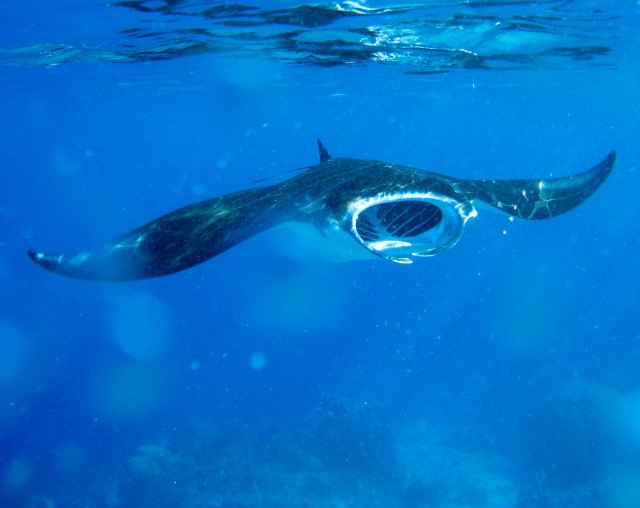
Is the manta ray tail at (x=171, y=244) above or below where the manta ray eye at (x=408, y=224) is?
above

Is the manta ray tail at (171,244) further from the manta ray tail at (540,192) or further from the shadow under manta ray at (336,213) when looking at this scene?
the manta ray tail at (540,192)

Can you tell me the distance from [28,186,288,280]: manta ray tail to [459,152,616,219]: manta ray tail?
8.33 ft

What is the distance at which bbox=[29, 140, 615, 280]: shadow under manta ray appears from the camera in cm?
404

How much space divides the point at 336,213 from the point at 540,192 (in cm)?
329

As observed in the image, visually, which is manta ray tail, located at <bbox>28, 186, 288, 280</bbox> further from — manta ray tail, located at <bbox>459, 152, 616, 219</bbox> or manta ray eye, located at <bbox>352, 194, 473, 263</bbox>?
manta ray tail, located at <bbox>459, 152, 616, 219</bbox>

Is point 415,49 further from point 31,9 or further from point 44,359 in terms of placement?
point 44,359

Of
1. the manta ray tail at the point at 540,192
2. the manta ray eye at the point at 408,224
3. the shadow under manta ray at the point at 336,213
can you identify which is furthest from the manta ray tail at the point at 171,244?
the manta ray tail at the point at 540,192

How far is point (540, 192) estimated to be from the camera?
21.2 ft

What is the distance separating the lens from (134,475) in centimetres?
1653

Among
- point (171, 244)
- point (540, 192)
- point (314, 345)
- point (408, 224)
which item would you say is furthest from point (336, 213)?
point (314, 345)

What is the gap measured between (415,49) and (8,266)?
70421mm

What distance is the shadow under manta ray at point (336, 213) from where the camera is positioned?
13.2ft

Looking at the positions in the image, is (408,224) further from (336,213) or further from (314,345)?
(314,345)

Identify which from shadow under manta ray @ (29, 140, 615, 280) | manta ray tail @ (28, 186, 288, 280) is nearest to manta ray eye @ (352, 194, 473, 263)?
shadow under manta ray @ (29, 140, 615, 280)
